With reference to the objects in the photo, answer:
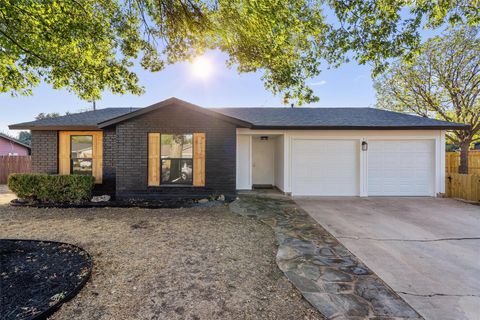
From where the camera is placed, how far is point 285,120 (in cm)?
978

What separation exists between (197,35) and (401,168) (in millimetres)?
8967

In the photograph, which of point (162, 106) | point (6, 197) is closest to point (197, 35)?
point (162, 106)

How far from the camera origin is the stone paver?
2580 millimetres

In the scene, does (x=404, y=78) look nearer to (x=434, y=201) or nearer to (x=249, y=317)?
(x=434, y=201)

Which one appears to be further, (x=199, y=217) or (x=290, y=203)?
(x=290, y=203)

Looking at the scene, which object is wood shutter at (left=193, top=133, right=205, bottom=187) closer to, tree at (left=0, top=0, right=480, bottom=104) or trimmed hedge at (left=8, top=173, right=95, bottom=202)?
tree at (left=0, top=0, right=480, bottom=104)

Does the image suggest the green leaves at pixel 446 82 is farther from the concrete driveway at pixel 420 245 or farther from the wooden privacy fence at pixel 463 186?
the concrete driveway at pixel 420 245

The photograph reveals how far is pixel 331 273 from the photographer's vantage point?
338 centimetres

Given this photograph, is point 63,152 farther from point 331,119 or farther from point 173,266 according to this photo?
point 331,119

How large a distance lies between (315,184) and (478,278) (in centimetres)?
618

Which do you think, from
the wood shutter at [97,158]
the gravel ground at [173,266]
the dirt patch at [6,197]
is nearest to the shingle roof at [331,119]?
the gravel ground at [173,266]

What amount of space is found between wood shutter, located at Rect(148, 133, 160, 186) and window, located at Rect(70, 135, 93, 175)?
276 centimetres

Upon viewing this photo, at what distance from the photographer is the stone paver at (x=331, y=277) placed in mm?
2580

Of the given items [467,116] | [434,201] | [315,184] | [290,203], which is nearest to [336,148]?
[315,184]
